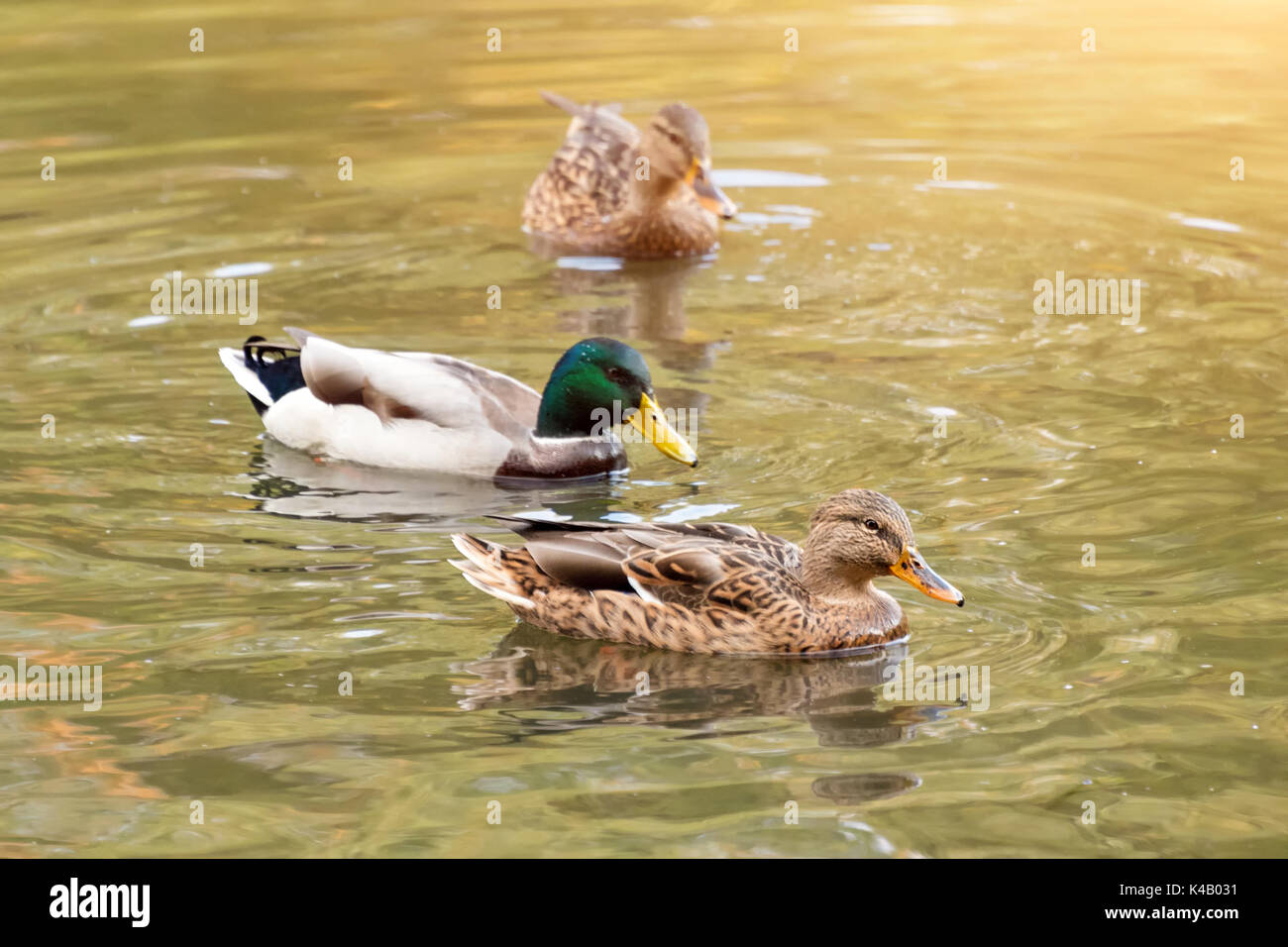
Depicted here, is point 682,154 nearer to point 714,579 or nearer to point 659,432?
point 659,432

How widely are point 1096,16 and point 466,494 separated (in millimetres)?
16265

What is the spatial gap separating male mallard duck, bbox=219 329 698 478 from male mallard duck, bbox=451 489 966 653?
200cm

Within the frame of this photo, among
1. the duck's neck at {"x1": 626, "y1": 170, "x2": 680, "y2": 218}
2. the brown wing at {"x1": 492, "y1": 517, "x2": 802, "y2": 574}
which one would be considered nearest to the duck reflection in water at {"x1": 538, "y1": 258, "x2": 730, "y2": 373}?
the duck's neck at {"x1": 626, "y1": 170, "x2": 680, "y2": 218}

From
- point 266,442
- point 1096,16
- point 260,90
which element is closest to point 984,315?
point 266,442

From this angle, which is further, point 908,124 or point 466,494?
point 908,124

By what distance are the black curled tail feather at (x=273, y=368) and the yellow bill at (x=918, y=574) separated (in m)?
4.00

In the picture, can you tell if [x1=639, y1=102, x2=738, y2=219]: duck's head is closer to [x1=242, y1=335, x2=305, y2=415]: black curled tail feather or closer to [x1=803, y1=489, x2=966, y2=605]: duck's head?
[x1=242, y1=335, x2=305, y2=415]: black curled tail feather

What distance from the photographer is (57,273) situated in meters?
13.4

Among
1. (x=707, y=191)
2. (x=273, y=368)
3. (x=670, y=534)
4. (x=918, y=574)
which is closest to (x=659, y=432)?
(x=670, y=534)

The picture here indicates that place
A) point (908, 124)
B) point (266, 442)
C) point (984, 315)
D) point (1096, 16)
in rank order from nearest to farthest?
point (266, 442) < point (984, 315) < point (908, 124) < point (1096, 16)

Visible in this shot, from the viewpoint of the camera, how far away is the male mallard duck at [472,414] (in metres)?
9.84

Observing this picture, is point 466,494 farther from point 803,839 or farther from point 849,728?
point 803,839

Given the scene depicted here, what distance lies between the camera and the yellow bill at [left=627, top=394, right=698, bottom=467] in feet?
31.4

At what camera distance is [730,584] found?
752cm
